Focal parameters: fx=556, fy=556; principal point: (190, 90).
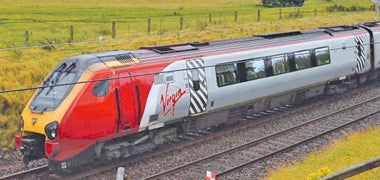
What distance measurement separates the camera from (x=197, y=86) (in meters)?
16.3

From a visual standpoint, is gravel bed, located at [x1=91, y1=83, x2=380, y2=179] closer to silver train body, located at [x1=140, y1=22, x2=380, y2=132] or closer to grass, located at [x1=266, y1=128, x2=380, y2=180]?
grass, located at [x1=266, y1=128, x2=380, y2=180]

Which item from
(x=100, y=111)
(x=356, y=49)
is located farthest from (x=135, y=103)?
(x=356, y=49)

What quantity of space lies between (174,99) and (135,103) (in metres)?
1.39

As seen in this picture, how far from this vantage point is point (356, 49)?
23.5 m

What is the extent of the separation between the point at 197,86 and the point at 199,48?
168 cm

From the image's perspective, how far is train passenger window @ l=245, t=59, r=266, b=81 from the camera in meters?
18.1

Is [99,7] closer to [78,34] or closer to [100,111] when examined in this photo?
[78,34]

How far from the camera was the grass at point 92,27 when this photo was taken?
21922 mm

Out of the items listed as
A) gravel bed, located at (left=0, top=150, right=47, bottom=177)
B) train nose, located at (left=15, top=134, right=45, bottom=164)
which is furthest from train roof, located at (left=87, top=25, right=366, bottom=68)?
gravel bed, located at (left=0, top=150, right=47, bottom=177)

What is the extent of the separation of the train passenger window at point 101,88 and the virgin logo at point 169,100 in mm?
1879

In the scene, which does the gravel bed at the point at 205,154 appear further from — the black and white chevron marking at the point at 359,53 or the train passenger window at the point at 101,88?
the black and white chevron marking at the point at 359,53

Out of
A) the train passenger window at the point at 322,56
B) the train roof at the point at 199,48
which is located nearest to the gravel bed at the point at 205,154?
the train passenger window at the point at 322,56

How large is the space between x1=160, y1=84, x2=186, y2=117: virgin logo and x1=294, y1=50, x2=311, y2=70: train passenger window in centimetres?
624

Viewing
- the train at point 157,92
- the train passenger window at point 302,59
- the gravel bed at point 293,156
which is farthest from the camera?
the train passenger window at point 302,59
